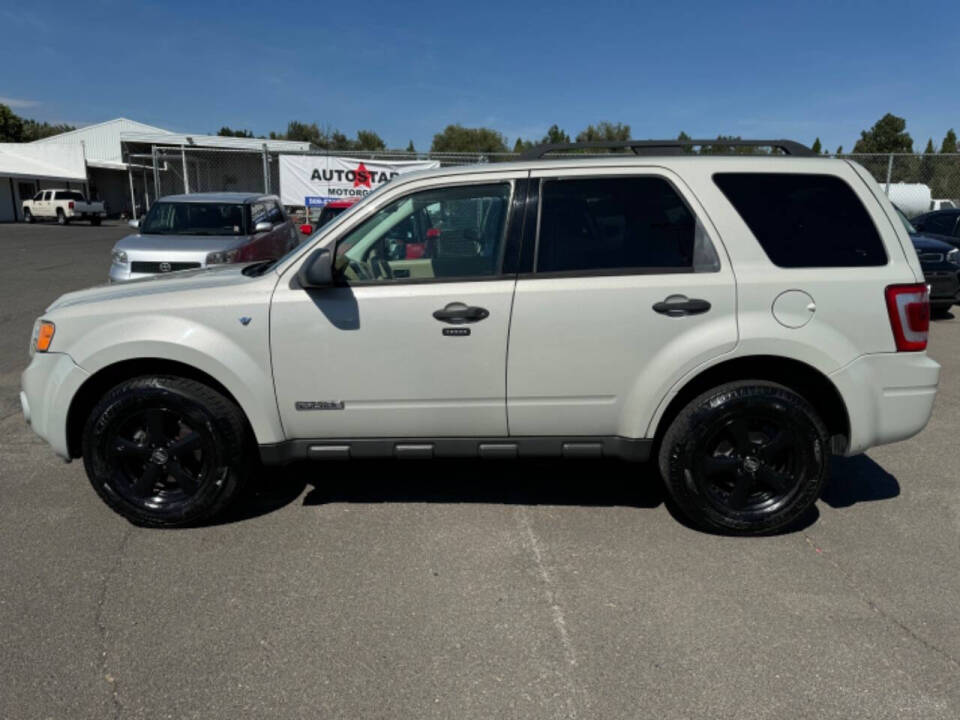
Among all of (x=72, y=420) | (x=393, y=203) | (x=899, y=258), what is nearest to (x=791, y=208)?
(x=899, y=258)

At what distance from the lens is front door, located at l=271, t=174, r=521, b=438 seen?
3357 mm

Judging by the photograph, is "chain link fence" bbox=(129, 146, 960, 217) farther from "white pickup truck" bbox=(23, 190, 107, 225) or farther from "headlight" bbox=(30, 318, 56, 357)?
"headlight" bbox=(30, 318, 56, 357)

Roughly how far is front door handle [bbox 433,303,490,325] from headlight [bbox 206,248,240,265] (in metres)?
6.30

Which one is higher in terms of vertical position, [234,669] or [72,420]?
[72,420]

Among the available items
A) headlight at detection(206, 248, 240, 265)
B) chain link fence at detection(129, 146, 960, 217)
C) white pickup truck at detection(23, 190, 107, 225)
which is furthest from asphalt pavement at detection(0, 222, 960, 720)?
white pickup truck at detection(23, 190, 107, 225)

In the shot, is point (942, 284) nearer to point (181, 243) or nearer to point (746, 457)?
point (746, 457)

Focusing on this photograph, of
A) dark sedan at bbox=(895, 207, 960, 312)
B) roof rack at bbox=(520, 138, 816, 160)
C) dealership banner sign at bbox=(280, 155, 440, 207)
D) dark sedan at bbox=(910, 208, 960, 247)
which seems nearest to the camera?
roof rack at bbox=(520, 138, 816, 160)

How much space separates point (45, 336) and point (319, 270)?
1.57 m

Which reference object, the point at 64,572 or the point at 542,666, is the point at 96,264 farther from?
the point at 542,666

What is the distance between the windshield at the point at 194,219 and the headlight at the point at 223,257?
1.04 m

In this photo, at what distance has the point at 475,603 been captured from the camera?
2.96 m

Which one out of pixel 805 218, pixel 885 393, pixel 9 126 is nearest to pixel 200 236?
pixel 805 218

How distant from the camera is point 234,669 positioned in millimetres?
2535

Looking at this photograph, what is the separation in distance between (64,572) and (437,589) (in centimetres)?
178
